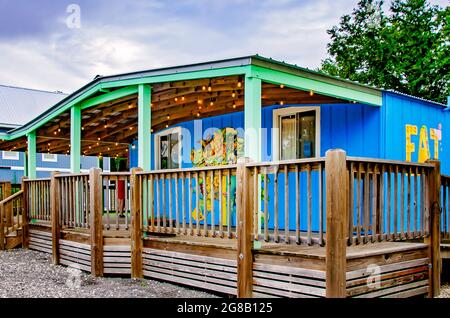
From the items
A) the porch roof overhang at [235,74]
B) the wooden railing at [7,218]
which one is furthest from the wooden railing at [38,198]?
the porch roof overhang at [235,74]

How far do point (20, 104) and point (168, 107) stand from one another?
1537 cm

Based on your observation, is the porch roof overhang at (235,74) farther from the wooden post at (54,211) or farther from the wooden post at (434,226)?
the wooden post at (434,226)

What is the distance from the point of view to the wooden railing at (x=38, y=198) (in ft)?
27.6

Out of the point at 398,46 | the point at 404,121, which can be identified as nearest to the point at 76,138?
the point at 404,121

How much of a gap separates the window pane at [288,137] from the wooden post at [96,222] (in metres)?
3.32

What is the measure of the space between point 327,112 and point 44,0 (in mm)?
5256

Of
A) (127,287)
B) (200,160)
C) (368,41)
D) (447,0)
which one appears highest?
(447,0)

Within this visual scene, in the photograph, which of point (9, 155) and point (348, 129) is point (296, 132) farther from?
point (9, 155)

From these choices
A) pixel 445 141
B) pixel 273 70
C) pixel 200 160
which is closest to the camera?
pixel 273 70

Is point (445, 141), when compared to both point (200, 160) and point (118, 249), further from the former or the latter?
point (118, 249)

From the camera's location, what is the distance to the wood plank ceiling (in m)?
7.12

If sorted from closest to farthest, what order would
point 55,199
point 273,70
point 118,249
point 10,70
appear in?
point 273,70 < point 118,249 < point 55,199 < point 10,70

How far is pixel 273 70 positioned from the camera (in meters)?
5.80

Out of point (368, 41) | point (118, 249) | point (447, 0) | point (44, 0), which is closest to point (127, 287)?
point (118, 249)
